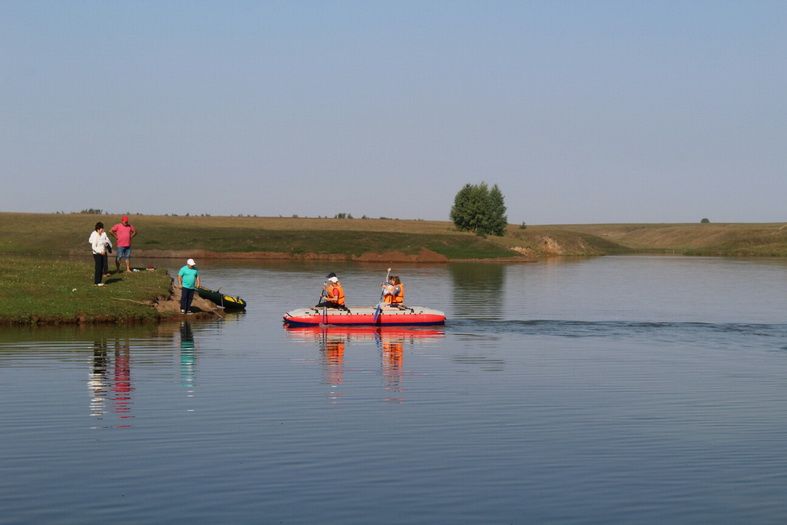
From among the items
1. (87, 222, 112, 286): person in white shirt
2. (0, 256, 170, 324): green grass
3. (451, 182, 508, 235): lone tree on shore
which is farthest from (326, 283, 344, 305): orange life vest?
(451, 182, 508, 235): lone tree on shore

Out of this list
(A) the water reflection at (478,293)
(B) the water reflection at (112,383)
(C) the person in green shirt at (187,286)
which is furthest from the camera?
(A) the water reflection at (478,293)

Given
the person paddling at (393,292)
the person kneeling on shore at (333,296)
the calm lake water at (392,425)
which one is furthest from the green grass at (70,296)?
the person paddling at (393,292)

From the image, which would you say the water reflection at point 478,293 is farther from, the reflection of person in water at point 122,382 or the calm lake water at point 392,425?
the reflection of person in water at point 122,382

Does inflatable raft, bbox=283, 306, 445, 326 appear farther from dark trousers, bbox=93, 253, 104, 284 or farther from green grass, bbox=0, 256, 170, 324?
dark trousers, bbox=93, 253, 104, 284

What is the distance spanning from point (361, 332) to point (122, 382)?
1735 centimetres

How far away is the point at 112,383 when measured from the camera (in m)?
27.9

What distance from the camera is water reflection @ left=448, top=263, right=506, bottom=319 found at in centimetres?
5450

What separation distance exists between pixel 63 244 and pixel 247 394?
4101 inches

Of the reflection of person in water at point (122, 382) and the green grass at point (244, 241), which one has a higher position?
the green grass at point (244, 241)

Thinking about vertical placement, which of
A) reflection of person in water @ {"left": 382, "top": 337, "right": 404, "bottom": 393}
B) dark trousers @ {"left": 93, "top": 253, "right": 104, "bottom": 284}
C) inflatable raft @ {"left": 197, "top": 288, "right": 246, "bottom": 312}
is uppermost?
dark trousers @ {"left": 93, "top": 253, "right": 104, "bottom": 284}

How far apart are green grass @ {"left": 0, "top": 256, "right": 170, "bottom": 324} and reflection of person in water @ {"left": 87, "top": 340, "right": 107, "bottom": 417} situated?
18.4 ft

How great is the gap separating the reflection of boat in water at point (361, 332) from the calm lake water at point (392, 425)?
243mm

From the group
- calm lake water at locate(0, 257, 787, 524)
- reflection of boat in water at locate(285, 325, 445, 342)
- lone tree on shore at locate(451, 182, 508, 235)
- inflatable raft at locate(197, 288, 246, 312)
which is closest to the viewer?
calm lake water at locate(0, 257, 787, 524)

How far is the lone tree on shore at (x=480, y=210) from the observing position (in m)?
177
